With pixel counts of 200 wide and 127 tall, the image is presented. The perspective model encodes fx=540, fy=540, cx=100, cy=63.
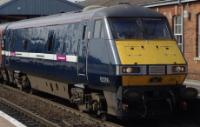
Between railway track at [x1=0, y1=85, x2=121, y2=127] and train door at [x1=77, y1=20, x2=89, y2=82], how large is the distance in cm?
110

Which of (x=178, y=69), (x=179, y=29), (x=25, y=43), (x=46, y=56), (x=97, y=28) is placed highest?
(x=179, y=29)

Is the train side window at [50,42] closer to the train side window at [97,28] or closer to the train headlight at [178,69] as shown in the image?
the train side window at [97,28]

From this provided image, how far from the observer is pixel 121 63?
39.2 feet

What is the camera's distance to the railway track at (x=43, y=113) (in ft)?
43.5

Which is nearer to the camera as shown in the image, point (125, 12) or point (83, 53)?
point (125, 12)

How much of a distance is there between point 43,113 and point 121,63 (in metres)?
4.32

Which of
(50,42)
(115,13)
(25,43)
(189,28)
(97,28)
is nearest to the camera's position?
(115,13)

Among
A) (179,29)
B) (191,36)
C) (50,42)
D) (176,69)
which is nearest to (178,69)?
(176,69)

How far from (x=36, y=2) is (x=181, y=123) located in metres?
35.9

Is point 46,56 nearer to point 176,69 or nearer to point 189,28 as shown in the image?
point 176,69

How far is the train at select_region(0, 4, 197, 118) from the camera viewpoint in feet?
39.5

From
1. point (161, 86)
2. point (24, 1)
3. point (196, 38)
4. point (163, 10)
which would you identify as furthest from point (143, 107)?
point (24, 1)

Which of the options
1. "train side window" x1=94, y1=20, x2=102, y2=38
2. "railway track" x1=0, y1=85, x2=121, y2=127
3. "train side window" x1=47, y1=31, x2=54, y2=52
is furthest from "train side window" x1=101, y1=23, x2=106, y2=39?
"train side window" x1=47, y1=31, x2=54, y2=52

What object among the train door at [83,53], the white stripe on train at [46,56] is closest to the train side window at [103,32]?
the train door at [83,53]
